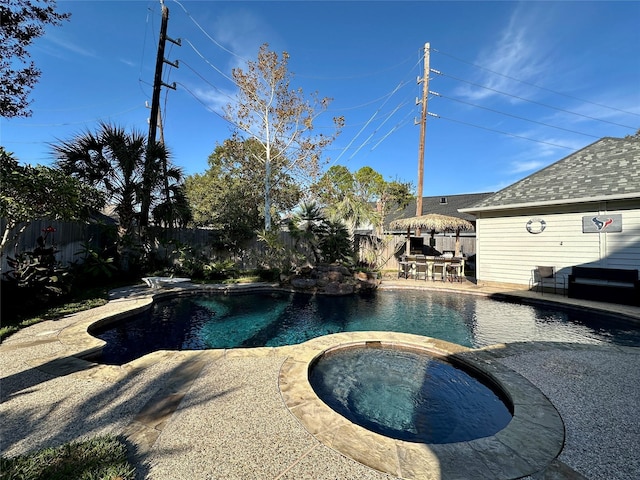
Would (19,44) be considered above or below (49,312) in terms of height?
above

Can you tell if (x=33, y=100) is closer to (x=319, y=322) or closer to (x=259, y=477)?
(x=319, y=322)

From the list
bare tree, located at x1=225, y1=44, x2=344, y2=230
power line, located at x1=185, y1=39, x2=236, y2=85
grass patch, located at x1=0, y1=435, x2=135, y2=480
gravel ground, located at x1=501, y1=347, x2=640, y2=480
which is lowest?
gravel ground, located at x1=501, y1=347, x2=640, y2=480

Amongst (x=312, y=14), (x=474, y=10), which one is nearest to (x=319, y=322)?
(x=312, y=14)

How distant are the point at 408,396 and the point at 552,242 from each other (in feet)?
29.4

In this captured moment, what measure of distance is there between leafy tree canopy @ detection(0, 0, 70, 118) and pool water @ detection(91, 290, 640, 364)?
610 centimetres

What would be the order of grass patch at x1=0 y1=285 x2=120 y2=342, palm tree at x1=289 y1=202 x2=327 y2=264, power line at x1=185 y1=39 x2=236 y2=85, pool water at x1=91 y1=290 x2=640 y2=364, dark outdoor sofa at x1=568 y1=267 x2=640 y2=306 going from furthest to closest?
power line at x1=185 y1=39 x2=236 y2=85 < palm tree at x1=289 y1=202 x2=327 y2=264 < dark outdoor sofa at x1=568 y1=267 x2=640 y2=306 < pool water at x1=91 y1=290 x2=640 y2=364 < grass patch at x1=0 y1=285 x2=120 y2=342

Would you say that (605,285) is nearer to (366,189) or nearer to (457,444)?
(457,444)

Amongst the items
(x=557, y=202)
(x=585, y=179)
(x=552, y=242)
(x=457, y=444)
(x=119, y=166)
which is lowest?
(x=457, y=444)

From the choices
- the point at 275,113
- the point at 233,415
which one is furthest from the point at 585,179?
the point at 275,113

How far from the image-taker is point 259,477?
6.28 ft

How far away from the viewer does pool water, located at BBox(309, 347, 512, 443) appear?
9.55 feet

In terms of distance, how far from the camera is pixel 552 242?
9203mm

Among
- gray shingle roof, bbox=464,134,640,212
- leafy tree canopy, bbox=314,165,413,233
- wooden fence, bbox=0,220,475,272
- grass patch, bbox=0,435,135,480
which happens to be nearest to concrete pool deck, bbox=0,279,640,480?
grass patch, bbox=0,435,135,480

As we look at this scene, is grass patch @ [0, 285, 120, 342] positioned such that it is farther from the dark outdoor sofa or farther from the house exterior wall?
the dark outdoor sofa
